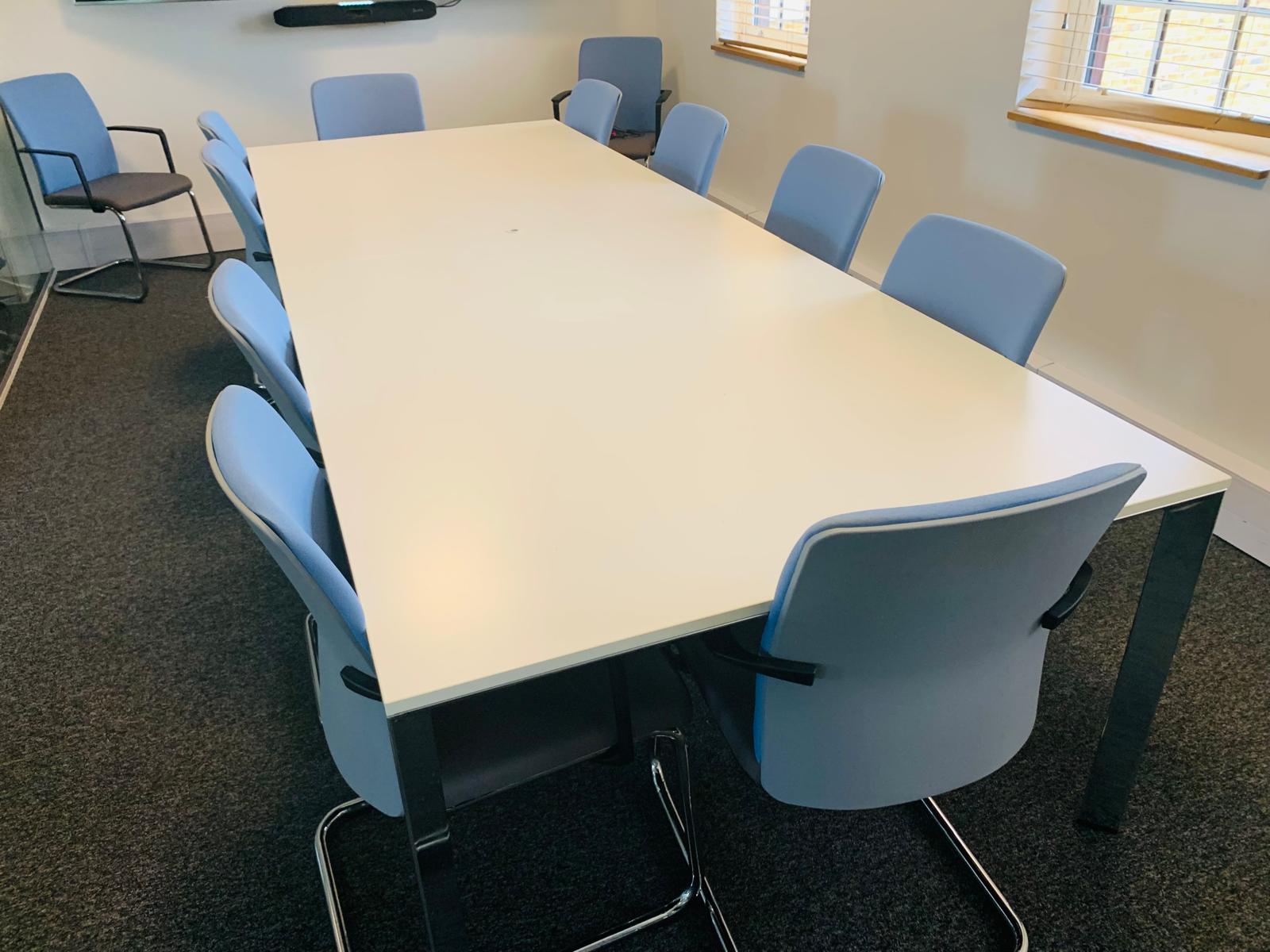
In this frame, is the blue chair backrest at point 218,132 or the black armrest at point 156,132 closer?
the blue chair backrest at point 218,132

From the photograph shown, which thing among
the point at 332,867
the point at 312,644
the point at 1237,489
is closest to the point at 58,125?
the point at 312,644

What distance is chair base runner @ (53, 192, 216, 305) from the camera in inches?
168

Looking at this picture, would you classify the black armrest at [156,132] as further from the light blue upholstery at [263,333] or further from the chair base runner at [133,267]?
the light blue upholstery at [263,333]

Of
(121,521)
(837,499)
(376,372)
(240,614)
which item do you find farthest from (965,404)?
(121,521)

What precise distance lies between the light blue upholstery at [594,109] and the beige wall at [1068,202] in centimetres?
94

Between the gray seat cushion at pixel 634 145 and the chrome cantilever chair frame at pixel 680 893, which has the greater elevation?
the gray seat cushion at pixel 634 145

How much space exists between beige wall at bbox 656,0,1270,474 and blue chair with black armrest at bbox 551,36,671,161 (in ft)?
2.71

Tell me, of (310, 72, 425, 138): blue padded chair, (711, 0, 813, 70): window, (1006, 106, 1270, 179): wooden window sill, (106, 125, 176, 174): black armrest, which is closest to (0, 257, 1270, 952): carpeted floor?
(1006, 106, 1270, 179): wooden window sill

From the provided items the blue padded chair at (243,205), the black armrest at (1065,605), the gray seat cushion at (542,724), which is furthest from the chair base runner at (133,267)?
the black armrest at (1065,605)

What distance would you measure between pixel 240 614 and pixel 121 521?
0.65 metres

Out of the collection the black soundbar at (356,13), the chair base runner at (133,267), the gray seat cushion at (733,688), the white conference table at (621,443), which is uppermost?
the black soundbar at (356,13)

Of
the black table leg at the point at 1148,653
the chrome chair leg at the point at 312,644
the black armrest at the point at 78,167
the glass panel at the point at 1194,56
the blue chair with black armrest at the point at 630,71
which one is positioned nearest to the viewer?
the black table leg at the point at 1148,653

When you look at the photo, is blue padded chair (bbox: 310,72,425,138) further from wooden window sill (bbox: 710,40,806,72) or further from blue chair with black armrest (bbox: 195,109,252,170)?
wooden window sill (bbox: 710,40,806,72)

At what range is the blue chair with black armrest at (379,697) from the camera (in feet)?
3.73
